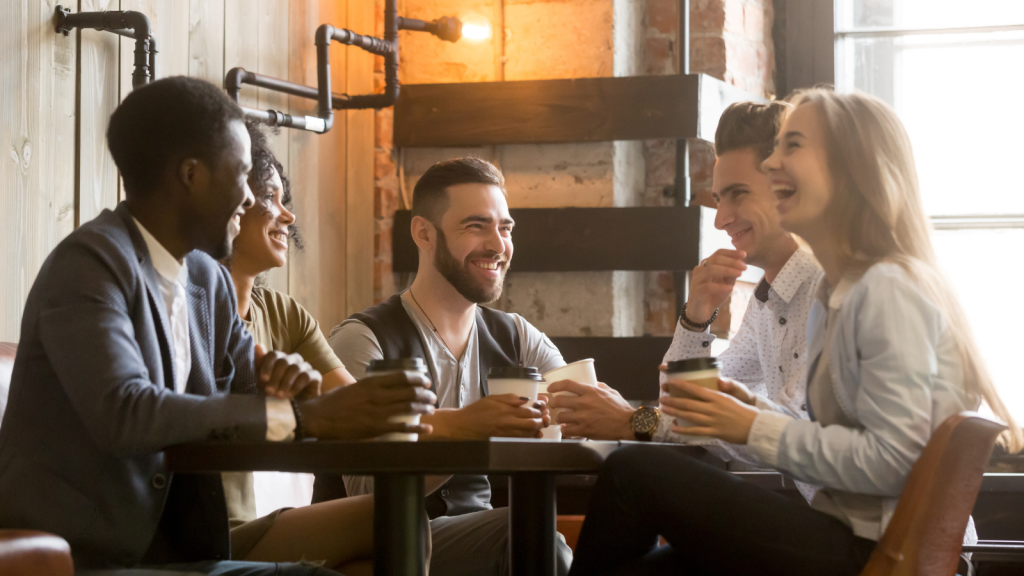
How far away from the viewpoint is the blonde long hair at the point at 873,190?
139 cm

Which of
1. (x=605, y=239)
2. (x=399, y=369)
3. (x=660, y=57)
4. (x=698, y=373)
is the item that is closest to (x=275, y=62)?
(x=605, y=239)

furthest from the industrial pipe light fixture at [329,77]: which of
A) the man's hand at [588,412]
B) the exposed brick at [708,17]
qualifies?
the man's hand at [588,412]

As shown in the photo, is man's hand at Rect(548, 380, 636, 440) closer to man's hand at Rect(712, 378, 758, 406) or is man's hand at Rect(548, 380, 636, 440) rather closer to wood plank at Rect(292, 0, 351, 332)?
man's hand at Rect(712, 378, 758, 406)

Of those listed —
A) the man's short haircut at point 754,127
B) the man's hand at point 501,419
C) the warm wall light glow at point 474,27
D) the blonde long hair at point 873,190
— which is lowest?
the man's hand at point 501,419

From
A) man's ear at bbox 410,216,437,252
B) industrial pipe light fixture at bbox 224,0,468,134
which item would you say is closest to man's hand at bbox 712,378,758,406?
man's ear at bbox 410,216,437,252

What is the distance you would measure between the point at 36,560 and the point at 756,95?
8.74 ft

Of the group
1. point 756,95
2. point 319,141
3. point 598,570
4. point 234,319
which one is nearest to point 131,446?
point 234,319

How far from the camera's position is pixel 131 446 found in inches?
46.4

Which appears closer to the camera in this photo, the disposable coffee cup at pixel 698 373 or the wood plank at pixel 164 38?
the disposable coffee cup at pixel 698 373

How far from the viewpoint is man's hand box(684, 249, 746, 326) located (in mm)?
1936

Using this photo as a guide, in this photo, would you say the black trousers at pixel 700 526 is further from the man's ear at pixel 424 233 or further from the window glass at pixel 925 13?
the window glass at pixel 925 13

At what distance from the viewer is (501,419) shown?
1.50m

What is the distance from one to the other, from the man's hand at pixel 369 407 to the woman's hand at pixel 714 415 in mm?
328

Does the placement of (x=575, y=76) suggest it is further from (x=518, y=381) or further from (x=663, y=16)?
(x=518, y=381)
